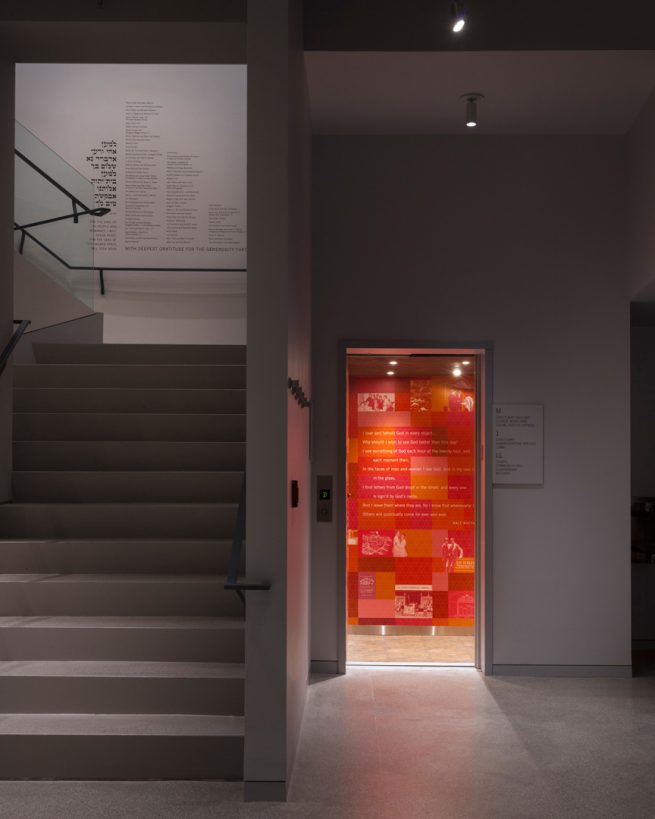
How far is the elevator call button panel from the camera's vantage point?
563cm

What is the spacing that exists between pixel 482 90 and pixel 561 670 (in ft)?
12.6

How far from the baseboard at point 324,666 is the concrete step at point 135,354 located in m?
2.32

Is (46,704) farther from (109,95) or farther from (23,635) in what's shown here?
(109,95)

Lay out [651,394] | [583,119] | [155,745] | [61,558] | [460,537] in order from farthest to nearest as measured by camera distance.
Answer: [651,394] → [460,537] → [583,119] → [61,558] → [155,745]

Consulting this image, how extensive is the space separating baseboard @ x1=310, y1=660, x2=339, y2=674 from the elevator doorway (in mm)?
346

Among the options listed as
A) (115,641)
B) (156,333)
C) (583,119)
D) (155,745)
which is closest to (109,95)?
(156,333)

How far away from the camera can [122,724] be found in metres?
3.73

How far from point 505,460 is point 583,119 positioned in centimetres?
235

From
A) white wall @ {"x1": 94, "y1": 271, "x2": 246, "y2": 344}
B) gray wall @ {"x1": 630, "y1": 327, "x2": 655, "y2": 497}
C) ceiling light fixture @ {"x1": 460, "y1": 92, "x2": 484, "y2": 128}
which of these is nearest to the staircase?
white wall @ {"x1": 94, "y1": 271, "x2": 246, "y2": 344}

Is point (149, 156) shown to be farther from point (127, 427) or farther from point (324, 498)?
point (324, 498)

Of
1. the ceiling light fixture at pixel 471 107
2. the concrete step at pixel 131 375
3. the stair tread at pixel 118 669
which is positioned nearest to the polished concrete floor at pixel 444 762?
the stair tread at pixel 118 669

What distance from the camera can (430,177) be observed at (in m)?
5.70

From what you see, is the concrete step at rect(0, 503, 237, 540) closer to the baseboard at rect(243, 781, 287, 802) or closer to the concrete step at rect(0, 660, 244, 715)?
the concrete step at rect(0, 660, 244, 715)

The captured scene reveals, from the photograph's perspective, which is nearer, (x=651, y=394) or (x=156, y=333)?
(x=651, y=394)
